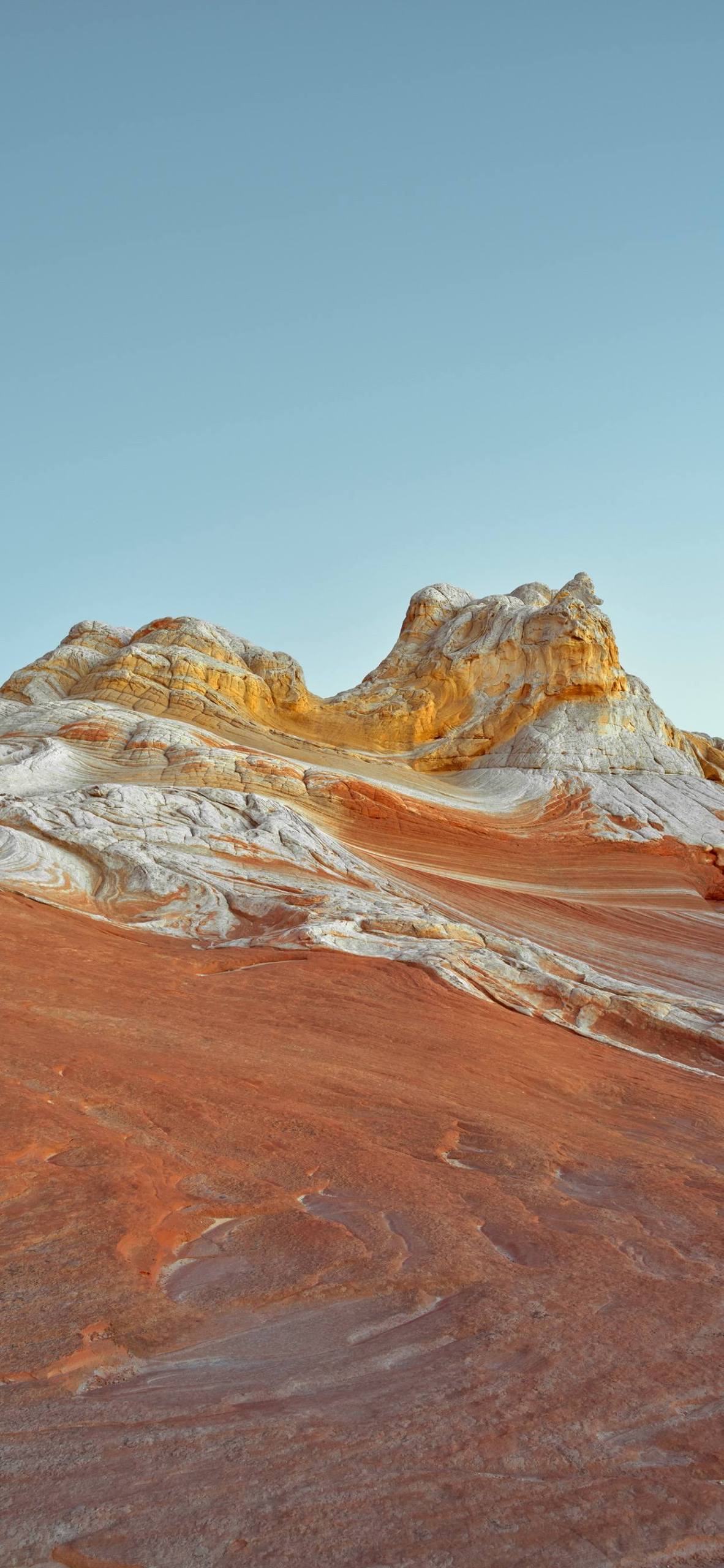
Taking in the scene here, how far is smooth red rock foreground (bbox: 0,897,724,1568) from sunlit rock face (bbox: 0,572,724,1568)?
15 millimetres

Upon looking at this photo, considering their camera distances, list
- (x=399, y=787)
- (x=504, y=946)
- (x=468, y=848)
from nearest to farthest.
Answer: (x=504, y=946)
(x=468, y=848)
(x=399, y=787)

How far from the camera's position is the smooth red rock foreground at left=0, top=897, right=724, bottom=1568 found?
227cm

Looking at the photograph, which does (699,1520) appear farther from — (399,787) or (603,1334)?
(399,787)

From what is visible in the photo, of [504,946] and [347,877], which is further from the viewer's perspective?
[347,877]

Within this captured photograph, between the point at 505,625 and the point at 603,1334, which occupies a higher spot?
the point at 505,625

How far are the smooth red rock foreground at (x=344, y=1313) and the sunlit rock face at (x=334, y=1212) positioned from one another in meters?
0.02

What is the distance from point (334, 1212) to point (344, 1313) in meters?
1.14

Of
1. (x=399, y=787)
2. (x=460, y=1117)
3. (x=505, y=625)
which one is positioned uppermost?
(x=505, y=625)

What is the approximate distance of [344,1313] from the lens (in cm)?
350

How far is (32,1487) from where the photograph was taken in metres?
2.34

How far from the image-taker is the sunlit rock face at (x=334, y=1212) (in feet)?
7.73

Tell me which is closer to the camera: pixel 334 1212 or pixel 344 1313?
pixel 344 1313

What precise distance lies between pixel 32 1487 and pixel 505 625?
1495 inches

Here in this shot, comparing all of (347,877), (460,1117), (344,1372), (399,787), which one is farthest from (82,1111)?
(399,787)
